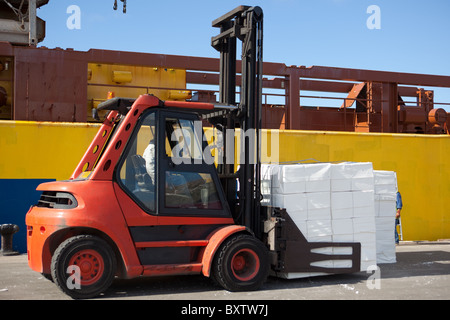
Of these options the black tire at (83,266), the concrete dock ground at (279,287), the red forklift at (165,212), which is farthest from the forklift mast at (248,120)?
the black tire at (83,266)

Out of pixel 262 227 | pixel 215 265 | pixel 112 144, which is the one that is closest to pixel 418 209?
pixel 262 227

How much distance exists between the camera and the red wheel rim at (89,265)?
5961 mm

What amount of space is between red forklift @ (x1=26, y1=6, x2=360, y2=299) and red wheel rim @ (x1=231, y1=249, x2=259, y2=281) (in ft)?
0.04

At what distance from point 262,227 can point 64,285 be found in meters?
2.64

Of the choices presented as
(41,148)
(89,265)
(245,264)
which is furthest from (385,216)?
(41,148)

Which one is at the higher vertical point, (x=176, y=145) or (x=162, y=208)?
(x=176, y=145)

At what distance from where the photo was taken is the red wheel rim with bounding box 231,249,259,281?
6.54 m

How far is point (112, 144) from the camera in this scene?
6.14 m

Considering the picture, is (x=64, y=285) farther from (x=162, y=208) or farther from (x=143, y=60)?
(x=143, y=60)

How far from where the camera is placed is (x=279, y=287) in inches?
267

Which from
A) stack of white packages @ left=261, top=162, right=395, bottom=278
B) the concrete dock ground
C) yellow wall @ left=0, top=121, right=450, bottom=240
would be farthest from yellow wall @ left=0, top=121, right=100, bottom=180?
stack of white packages @ left=261, top=162, right=395, bottom=278

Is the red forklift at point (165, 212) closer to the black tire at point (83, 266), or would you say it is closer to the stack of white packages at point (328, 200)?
the black tire at point (83, 266)

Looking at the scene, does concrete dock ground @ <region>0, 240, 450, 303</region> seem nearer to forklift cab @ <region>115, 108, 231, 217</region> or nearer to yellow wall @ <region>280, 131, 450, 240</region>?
forklift cab @ <region>115, 108, 231, 217</region>

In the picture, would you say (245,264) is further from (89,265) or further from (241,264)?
(89,265)
